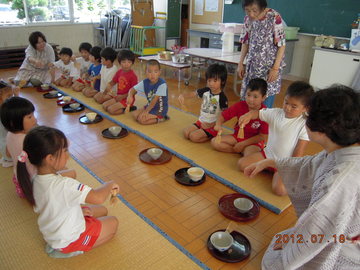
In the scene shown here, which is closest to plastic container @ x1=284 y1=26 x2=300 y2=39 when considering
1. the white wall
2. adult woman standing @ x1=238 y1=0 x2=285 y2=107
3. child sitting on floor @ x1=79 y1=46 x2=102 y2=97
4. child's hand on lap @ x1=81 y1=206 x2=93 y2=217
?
adult woman standing @ x1=238 y1=0 x2=285 y2=107

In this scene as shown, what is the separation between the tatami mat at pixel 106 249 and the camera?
145 cm

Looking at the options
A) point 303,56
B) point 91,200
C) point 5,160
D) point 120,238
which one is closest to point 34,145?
point 91,200

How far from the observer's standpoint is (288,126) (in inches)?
81.4

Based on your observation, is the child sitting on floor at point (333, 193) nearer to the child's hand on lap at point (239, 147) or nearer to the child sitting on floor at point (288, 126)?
the child sitting on floor at point (288, 126)

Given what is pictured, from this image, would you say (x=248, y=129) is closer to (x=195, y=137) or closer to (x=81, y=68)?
(x=195, y=137)

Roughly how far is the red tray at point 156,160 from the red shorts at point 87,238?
962 mm

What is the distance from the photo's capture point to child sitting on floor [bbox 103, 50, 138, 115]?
3418 mm

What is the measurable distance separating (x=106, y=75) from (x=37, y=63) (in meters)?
1.41

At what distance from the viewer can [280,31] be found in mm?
2594

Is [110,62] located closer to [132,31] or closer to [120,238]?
[120,238]

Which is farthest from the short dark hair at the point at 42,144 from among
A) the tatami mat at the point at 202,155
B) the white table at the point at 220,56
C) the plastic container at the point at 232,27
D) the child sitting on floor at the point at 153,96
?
the plastic container at the point at 232,27

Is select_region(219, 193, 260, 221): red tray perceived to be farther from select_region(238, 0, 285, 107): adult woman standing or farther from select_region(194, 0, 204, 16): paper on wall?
select_region(194, 0, 204, 16): paper on wall

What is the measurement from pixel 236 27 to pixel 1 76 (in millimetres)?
4400

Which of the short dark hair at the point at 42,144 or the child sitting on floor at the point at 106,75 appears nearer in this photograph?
the short dark hair at the point at 42,144
